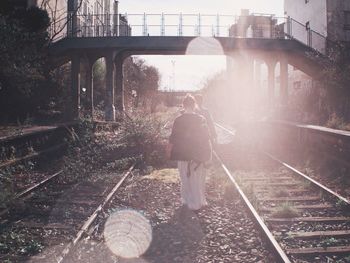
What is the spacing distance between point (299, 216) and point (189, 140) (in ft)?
6.92

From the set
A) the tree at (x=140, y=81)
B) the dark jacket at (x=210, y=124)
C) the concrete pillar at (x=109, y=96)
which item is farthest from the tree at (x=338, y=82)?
the tree at (x=140, y=81)

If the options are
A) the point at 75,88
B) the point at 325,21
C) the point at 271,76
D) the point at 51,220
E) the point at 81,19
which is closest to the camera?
the point at 51,220

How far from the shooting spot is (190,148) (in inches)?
280

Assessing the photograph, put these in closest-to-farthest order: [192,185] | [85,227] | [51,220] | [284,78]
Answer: [85,227], [51,220], [192,185], [284,78]

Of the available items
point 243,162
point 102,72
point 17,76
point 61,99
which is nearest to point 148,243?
point 243,162

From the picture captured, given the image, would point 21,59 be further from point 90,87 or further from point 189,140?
point 189,140

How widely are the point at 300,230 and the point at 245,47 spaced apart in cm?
2309

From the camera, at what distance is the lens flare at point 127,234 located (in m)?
5.49

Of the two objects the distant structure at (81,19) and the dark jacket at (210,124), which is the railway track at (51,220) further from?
the distant structure at (81,19)

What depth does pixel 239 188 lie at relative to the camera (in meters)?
8.68

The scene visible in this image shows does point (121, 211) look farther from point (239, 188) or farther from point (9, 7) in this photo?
point (9, 7)

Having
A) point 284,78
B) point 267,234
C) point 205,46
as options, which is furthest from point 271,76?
point 267,234

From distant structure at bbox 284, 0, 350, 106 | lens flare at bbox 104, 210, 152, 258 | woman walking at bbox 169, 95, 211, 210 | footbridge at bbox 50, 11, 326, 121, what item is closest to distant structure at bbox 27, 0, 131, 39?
footbridge at bbox 50, 11, 326, 121

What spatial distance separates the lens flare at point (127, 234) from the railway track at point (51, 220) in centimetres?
31
